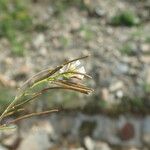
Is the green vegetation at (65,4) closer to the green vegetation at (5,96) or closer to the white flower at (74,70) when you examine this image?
the green vegetation at (5,96)

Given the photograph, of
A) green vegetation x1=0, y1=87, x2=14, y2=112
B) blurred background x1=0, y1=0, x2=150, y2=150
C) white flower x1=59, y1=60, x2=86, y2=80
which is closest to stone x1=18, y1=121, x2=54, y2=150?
blurred background x1=0, y1=0, x2=150, y2=150

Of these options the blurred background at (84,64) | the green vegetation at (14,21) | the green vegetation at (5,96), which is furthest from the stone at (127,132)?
the green vegetation at (14,21)

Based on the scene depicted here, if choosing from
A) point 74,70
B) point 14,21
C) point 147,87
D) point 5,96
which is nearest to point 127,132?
point 147,87

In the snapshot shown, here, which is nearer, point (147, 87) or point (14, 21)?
point (147, 87)

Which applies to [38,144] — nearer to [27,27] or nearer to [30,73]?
[30,73]

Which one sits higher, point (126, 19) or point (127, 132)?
point (126, 19)

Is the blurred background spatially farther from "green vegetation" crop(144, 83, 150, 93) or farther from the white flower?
the white flower

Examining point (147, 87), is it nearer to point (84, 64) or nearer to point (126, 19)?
point (84, 64)

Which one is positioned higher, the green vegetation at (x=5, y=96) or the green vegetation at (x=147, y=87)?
the green vegetation at (x=147, y=87)
